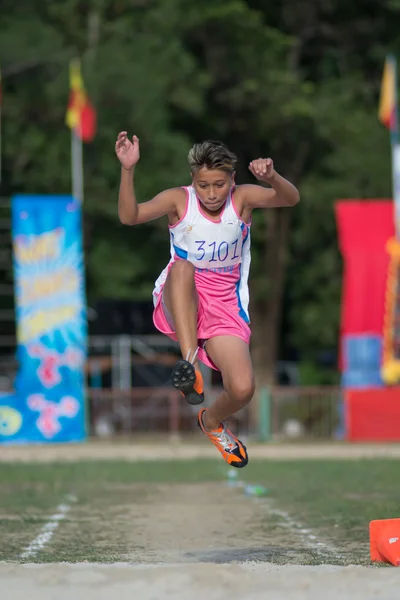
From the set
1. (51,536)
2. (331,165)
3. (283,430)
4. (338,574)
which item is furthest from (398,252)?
(338,574)

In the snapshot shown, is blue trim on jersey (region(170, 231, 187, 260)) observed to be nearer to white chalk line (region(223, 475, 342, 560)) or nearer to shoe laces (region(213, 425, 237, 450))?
shoe laces (region(213, 425, 237, 450))

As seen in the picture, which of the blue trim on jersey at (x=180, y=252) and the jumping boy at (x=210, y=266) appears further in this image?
the blue trim on jersey at (x=180, y=252)

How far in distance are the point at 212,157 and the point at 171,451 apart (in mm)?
16760

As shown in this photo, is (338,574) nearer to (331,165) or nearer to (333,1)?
(331,165)

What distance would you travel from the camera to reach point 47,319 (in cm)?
2561

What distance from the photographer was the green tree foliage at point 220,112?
3219 centimetres

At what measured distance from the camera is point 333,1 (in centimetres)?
3775

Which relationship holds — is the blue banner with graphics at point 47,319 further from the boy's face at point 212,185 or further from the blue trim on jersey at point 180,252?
the boy's face at point 212,185

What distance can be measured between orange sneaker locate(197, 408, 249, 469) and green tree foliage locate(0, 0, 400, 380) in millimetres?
23693

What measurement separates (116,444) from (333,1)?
1766cm

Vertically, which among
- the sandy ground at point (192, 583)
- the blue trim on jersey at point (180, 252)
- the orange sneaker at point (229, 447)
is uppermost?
the blue trim on jersey at point (180, 252)

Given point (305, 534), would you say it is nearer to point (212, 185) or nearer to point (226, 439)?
point (226, 439)

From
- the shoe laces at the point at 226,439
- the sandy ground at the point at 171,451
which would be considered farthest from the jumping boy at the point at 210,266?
the sandy ground at the point at 171,451

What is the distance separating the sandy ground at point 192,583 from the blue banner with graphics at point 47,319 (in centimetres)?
1981
